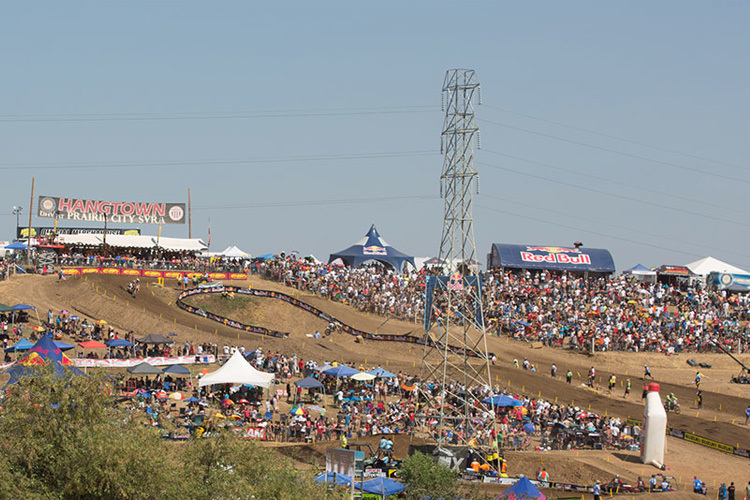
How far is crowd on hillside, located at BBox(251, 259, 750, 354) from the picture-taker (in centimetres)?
5644

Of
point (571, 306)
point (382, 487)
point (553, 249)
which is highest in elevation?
point (553, 249)

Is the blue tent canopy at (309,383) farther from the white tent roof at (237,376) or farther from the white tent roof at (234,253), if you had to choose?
the white tent roof at (234,253)

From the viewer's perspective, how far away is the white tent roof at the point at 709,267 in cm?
7688

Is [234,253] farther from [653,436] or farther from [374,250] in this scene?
[653,436]

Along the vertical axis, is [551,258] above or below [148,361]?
above

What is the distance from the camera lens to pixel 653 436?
1347 inches

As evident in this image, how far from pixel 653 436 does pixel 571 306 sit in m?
26.4

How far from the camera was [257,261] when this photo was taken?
66.1 metres

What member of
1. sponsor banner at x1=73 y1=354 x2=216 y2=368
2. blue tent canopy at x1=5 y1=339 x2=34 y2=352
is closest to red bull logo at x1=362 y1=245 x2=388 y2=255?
sponsor banner at x1=73 y1=354 x2=216 y2=368

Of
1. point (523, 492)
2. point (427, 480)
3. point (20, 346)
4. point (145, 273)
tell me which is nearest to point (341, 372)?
point (20, 346)

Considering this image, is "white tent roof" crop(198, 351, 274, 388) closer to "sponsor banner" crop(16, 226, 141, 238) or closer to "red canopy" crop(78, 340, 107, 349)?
"red canopy" crop(78, 340, 107, 349)

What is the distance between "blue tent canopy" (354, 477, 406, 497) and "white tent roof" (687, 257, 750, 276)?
5808 cm

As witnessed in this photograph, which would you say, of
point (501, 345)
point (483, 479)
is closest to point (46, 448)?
point (483, 479)

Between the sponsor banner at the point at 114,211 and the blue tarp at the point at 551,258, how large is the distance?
29818 mm
